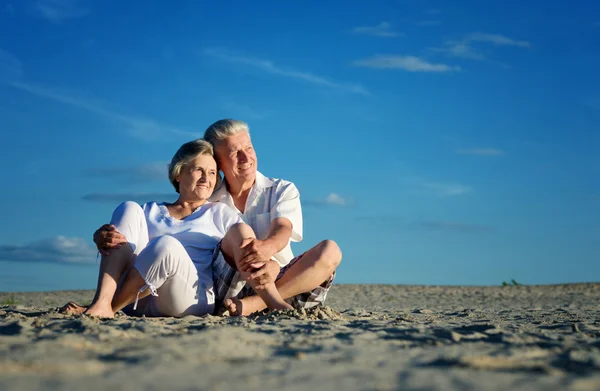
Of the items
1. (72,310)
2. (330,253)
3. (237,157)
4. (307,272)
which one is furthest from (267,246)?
(72,310)

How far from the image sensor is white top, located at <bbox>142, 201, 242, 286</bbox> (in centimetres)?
522

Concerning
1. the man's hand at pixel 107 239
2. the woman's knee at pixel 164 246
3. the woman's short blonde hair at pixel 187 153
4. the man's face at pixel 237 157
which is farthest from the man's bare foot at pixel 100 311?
the man's face at pixel 237 157

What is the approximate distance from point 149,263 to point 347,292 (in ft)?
35.6

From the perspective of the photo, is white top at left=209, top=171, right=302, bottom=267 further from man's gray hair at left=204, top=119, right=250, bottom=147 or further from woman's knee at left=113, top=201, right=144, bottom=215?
woman's knee at left=113, top=201, right=144, bottom=215

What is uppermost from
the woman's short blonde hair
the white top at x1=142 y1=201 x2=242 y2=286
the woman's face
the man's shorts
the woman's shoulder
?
the woman's short blonde hair

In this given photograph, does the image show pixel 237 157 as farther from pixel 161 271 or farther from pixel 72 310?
pixel 72 310

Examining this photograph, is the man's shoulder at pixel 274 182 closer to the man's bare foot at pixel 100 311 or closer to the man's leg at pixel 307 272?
the man's leg at pixel 307 272

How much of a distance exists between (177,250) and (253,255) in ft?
1.82

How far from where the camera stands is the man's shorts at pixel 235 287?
5141 mm

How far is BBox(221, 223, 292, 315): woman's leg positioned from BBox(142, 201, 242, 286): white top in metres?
0.24

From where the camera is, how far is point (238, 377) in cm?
246

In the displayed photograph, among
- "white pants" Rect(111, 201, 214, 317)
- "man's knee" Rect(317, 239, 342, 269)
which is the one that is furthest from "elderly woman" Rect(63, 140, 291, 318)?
"man's knee" Rect(317, 239, 342, 269)

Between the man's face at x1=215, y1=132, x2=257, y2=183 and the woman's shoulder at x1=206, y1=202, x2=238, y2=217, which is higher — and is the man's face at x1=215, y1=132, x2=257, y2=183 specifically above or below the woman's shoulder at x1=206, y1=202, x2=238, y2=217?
above

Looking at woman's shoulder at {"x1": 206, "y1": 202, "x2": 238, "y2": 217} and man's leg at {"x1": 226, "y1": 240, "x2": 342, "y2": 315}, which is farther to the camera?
woman's shoulder at {"x1": 206, "y1": 202, "x2": 238, "y2": 217}
